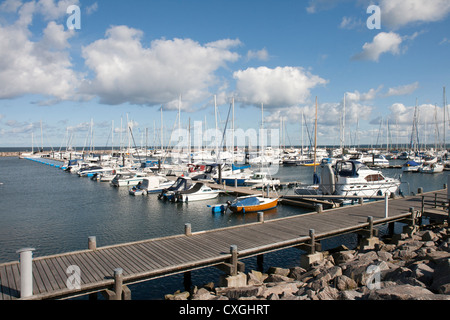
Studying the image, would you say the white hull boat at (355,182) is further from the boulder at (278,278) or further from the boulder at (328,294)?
the boulder at (328,294)

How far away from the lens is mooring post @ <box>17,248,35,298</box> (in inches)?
370

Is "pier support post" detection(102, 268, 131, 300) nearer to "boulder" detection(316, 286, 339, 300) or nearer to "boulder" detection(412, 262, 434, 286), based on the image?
"boulder" detection(316, 286, 339, 300)

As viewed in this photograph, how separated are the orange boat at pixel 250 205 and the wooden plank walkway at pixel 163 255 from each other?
31.6 ft

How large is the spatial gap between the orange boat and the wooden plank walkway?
963 centimetres

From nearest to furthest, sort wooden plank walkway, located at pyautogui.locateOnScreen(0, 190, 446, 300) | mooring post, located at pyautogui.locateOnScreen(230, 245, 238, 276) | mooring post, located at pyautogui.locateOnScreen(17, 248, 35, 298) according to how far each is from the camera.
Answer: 1. mooring post, located at pyautogui.locateOnScreen(17, 248, 35, 298)
2. wooden plank walkway, located at pyautogui.locateOnScreen(0, 190, 446, 300)
3. mooring post, located at pyautogui.locateOnScreen(230, 245, 238, 276)

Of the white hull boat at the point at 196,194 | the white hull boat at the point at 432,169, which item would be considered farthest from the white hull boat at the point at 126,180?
the white hull boat at the point at 432,169

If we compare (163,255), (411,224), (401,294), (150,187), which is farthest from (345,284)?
(150,187)

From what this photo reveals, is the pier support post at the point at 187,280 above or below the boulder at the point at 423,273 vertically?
below

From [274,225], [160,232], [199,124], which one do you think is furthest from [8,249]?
[199,124]

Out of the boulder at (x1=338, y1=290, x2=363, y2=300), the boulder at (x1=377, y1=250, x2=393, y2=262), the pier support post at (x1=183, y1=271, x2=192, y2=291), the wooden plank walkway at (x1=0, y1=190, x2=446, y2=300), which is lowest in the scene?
the pier support post at (x1=183, y1=271, x2=192, y2=291)

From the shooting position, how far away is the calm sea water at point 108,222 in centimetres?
1842

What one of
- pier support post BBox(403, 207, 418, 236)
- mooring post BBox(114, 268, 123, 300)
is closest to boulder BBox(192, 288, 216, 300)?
mooring post BBox(114, 268, 123, 300)
